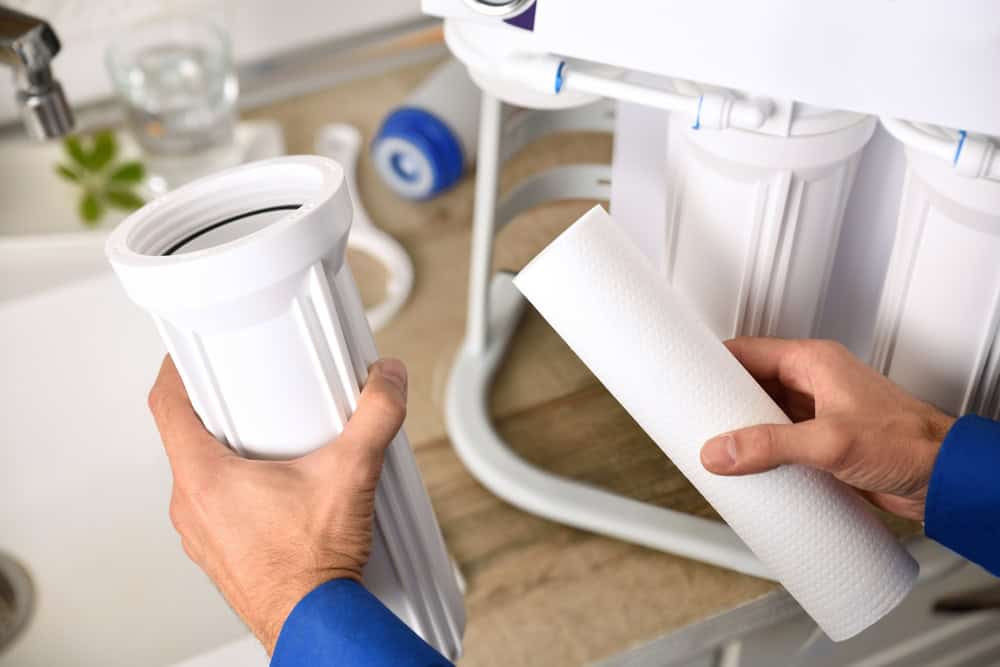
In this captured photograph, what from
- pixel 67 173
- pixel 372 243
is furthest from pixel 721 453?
pixel 67 173

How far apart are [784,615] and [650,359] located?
0.25m

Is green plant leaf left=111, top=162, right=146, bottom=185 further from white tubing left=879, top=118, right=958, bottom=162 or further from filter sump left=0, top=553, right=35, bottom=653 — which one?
white tubing left=879, top=118, right=958, bottom=162

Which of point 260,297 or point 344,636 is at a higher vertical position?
point 260,297

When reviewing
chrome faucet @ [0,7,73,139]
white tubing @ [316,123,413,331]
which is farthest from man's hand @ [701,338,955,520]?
chrome faucet @ [0,7,73,139]

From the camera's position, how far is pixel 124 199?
0.87m

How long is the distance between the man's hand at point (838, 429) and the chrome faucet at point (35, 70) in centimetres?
49

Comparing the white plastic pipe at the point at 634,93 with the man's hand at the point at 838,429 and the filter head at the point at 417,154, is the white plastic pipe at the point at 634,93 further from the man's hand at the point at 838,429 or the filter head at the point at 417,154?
the filter head at the point at 417,154

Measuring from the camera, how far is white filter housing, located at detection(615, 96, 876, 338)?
0.49 m

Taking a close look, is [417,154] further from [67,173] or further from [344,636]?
[344,636]

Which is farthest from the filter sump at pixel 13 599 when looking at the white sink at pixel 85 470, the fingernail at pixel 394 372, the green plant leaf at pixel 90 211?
the fingernail at pixel 394 372

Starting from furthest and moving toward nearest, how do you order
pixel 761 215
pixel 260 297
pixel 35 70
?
pixel 35 70 → pixel 761 215 → pixel 260 297

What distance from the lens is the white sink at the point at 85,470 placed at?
69 cm

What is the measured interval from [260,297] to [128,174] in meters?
0.55

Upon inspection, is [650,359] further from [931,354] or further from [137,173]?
[137,173]
